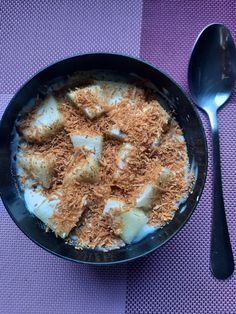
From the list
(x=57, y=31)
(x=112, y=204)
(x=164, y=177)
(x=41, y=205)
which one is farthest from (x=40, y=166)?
(x=57, y=31)

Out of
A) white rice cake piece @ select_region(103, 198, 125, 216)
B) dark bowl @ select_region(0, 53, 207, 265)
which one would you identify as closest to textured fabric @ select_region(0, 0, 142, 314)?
dark bowl @ select_region(0, 53, 207, 265)

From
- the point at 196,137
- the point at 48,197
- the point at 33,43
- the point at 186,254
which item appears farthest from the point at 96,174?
the point at 33,43

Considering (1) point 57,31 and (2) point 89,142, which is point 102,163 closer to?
(2) point 89,142

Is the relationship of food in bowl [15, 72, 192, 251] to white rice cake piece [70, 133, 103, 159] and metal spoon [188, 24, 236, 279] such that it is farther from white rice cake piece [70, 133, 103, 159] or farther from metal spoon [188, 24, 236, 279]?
metal spoon [188, 24, 236, 279]

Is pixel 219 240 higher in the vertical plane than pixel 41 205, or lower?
lower

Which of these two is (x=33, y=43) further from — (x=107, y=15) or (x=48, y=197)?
(x=48, y=197)
